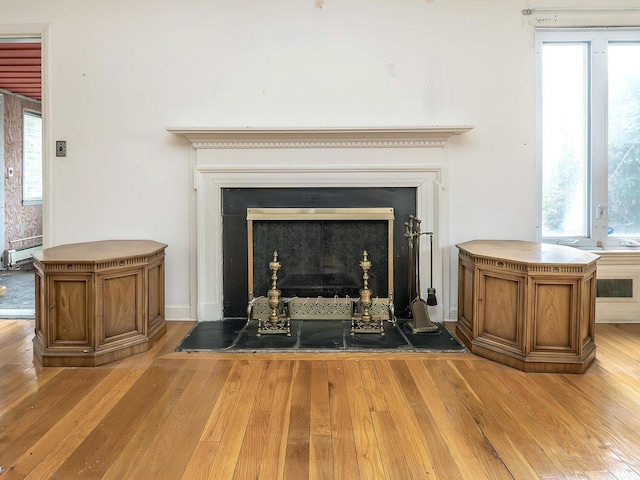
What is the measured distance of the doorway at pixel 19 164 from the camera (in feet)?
16.5

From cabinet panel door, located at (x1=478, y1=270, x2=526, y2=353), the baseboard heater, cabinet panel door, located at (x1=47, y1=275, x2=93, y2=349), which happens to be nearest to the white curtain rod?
cabinet panel door, located at (x1=478, y1=270, x2=526, y2=353)

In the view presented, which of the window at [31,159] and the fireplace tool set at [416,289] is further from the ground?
the window at [31,159]

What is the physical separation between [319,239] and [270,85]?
3.76ft

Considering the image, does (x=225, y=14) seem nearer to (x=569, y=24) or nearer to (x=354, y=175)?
(x=354, y=175)

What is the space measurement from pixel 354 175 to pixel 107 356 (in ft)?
6.38

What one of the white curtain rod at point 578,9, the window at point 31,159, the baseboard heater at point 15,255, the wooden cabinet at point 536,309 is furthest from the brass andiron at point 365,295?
the window at point 31,159

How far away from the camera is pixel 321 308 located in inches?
132

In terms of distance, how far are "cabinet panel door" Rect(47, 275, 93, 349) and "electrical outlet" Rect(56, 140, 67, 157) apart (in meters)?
1.25

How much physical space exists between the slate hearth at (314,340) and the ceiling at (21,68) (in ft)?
9.53

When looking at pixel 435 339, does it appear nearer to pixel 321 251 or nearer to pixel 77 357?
pixel 321 251

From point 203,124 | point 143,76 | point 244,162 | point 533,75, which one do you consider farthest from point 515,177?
point 143,76

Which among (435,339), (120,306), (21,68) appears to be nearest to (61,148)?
(120,306)

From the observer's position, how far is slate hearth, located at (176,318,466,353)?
9.16 ft

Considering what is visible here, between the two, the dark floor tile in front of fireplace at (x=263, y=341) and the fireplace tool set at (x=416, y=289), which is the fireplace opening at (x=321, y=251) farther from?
the dark floor tile in front of fireplace at (x=263, y=341)
